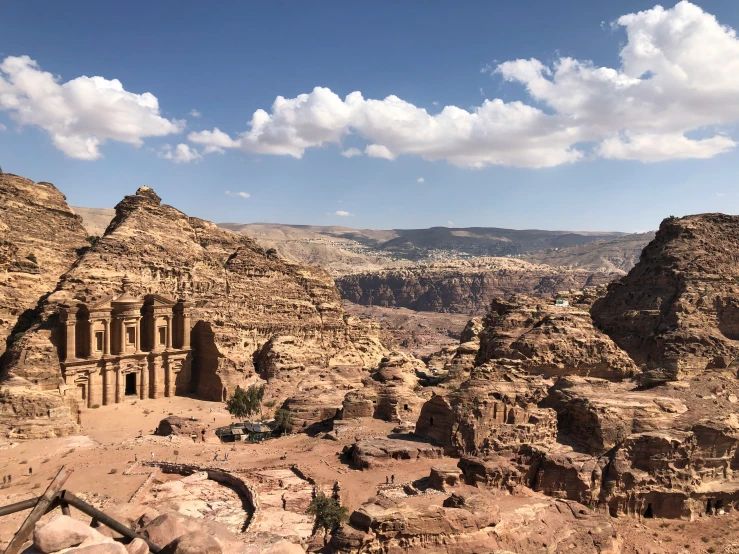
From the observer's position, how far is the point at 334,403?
3838cm

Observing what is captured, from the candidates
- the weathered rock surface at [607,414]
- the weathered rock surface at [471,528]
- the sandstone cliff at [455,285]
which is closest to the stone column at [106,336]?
the weathered rock surface at [607,414]

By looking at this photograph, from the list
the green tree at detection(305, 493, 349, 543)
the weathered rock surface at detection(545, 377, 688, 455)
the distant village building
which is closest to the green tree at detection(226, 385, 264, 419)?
the distant village building

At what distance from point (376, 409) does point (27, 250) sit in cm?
3256

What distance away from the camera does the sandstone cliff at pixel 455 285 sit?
16425cm

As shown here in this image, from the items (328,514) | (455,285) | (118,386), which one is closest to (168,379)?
(118,386)

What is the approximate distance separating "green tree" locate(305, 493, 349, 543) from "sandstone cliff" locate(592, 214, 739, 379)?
2578 centimetres

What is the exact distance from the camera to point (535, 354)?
3428cm

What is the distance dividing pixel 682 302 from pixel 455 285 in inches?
4849

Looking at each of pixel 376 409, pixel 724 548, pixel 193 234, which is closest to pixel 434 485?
pixel 724 548

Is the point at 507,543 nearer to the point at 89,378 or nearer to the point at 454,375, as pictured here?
the point at 454,375

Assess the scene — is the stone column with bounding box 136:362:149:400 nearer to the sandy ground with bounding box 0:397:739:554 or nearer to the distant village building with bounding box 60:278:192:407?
the distant village building with bounding box 60:278:192:407

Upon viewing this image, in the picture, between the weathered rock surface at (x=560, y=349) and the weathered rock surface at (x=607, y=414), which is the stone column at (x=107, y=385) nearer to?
the weathered rock surface at (x=560, y=349)

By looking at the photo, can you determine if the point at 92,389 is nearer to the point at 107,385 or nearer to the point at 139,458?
the point at 107,385

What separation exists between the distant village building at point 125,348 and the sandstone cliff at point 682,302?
117ft
